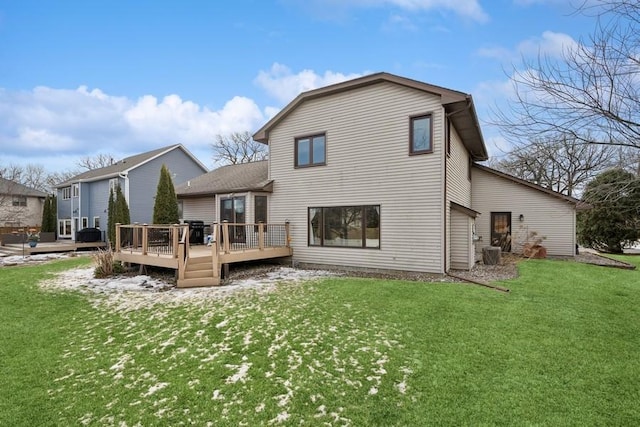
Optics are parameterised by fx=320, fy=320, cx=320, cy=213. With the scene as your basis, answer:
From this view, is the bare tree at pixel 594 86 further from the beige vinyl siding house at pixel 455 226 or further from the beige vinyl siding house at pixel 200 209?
the beige vinyl siding house at pixel 200 209

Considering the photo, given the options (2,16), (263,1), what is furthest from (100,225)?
(263,1)

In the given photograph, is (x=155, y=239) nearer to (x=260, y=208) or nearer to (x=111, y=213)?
(x=260, y=208)

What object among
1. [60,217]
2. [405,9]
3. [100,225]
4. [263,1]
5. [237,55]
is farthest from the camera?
[60,217]

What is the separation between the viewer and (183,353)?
14.9 feet

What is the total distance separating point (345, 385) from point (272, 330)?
1871mm

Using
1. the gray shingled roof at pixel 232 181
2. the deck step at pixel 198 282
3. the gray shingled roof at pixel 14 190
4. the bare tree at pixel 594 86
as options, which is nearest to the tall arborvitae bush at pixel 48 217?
the gray shingled roof at pixel 14 190

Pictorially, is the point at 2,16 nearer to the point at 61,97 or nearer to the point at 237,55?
the point at 237,55

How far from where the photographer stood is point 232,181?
47.8 feet

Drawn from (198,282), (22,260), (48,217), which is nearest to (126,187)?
(22,260)

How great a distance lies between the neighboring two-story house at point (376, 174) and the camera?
971 cm

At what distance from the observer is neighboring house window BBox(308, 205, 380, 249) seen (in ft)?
35.0

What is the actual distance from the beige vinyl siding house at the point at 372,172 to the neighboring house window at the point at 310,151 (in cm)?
8

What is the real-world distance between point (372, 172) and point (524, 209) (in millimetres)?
8650

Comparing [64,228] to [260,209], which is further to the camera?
[64,228]
